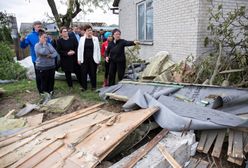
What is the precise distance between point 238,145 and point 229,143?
4.1 inches

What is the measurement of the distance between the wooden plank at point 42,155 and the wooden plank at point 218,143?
6.55ft

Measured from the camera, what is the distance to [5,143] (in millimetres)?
3396

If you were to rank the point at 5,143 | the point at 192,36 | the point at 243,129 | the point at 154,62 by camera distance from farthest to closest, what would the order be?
the point at 154,62 < the point at 192,36 < the point at 5,143 < the point at 243,129

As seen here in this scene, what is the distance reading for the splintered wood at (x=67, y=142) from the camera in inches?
115

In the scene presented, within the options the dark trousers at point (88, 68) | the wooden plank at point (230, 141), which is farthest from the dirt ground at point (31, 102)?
the wooden plank at point (230, 141)

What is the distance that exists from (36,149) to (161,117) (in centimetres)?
181

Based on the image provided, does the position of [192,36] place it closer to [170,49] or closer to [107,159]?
[170,49]

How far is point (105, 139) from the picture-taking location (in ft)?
10.4

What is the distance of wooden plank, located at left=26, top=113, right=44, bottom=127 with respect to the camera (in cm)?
422

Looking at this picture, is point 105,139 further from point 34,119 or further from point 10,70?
point 10,70

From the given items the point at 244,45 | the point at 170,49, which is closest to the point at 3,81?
the point at 170,49

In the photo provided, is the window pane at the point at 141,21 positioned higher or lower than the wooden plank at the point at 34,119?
higher

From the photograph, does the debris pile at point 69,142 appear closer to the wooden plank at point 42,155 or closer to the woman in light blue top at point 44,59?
the wooden plank at point 42,155

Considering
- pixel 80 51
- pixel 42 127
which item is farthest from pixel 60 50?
pixel 42 127
